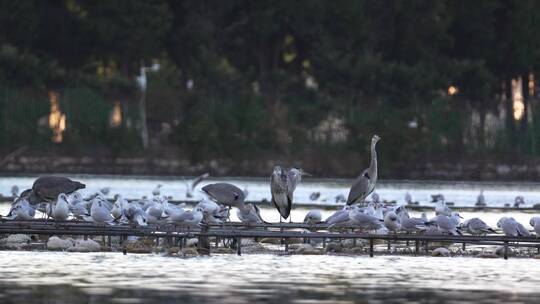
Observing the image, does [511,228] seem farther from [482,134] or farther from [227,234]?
[482,134]

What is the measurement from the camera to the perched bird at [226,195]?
32.1m

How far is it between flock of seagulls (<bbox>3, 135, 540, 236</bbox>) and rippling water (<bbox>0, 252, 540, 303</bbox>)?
1790mm

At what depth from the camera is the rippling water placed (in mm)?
21781

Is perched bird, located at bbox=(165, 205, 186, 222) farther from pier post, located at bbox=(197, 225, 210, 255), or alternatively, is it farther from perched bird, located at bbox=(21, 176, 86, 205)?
perched bird, located at bbox=(21, 176, 86, 205)

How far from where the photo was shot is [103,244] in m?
29.6

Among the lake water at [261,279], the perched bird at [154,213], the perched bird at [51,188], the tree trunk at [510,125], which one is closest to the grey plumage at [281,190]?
the perched bird at [154,213]

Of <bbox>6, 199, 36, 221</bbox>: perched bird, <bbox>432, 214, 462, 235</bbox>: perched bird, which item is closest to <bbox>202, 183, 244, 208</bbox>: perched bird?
<bbox>6, 199, 36, 221</bbox>: perched bird

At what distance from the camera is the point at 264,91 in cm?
7475

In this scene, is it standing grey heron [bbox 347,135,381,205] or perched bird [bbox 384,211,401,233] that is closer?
perched bird [bbox 384,211,401,233]

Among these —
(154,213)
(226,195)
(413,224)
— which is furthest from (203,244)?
(226,195)

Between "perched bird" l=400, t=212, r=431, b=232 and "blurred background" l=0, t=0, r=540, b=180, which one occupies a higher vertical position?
"blurred background" l=0, t=0, r=540, b=180

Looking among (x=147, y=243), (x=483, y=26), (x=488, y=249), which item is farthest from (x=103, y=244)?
(x=483, y=26)

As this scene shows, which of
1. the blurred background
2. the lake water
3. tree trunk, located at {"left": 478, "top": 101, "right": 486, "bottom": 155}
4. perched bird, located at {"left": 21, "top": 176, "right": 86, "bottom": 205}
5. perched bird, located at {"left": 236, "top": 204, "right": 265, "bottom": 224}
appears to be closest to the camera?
the lake water

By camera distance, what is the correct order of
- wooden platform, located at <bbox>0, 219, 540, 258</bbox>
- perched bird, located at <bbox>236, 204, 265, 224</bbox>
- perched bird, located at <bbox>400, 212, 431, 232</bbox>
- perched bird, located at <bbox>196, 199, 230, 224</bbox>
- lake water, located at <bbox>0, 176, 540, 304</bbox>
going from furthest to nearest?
perched bird, located at <bbox>236, 204, 265, 224</bbox>
perched bird, located at <bbox>196, 199, 230, 224</bbox>
perched bird, located at <bbox>400, 212, 431, 232</bbox>
wooden platform, located at <bbox>0, 219, 540, 258</bbox>
lake water, located at <bbox>0, 176, 540, 304</bbox>
